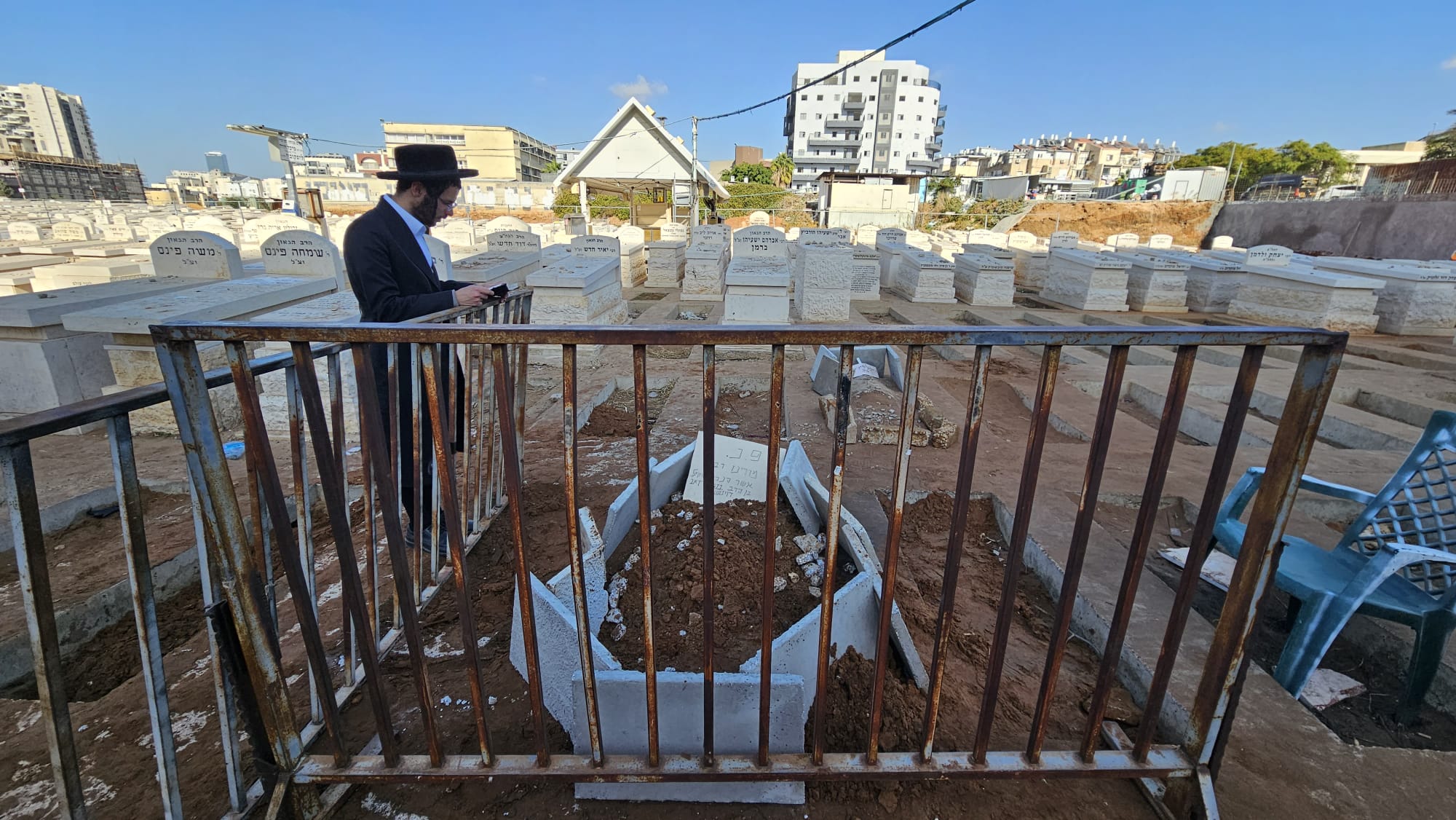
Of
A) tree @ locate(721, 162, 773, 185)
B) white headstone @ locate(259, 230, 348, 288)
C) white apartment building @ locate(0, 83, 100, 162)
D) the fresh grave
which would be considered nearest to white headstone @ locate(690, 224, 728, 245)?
white headstone @ locate(259, 230, 348, 288)

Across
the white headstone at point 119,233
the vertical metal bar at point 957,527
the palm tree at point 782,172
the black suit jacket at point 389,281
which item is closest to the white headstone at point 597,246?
the black suit jacket at point 389,281

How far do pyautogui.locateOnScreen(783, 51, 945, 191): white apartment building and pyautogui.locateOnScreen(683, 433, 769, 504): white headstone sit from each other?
65109 millimetres

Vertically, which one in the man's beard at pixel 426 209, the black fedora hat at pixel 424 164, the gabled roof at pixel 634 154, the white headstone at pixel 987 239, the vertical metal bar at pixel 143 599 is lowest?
the vertical metal bar at pixel 143 599

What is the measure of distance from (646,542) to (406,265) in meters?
1.79

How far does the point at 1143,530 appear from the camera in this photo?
4.44 feet

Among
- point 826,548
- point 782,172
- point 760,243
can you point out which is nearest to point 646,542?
point 826,548

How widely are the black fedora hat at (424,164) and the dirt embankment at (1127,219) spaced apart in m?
28.9

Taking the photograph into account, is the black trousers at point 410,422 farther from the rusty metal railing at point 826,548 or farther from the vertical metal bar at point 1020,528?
the vertical metal bar at point 1020,528

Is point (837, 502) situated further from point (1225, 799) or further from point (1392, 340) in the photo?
point (1392, 340)

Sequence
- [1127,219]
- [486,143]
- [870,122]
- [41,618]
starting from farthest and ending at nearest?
[870,122], [486,143], [1127,219], [41,618]

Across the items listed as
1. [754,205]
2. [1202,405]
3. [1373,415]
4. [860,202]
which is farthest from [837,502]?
[754,205]

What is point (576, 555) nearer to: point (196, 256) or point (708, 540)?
point (708, 540)

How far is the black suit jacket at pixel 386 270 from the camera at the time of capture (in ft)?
7.62

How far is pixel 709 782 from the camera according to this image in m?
1.55
